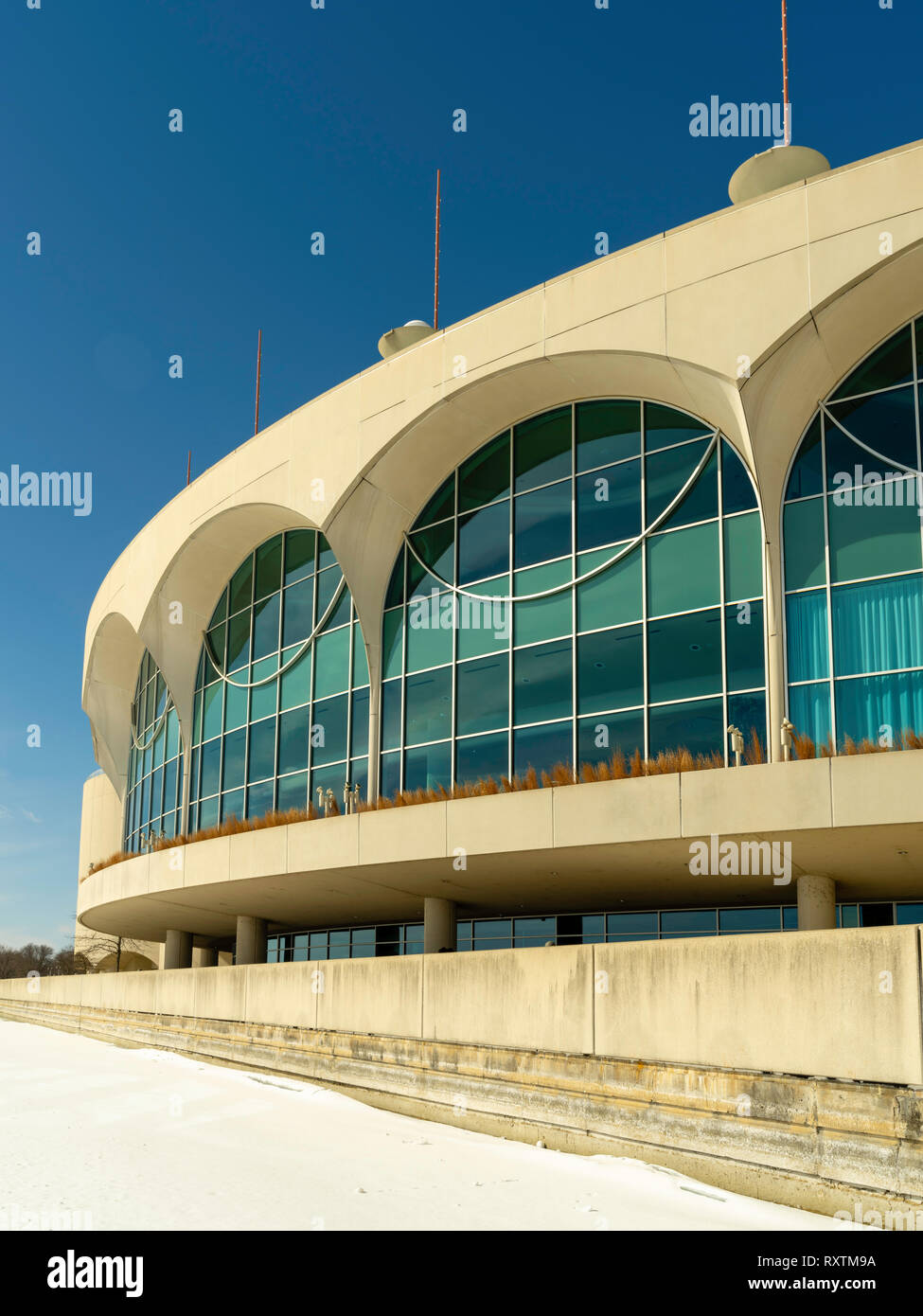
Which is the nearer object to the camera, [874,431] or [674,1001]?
[674,1001]

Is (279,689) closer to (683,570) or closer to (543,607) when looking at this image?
(543,607)

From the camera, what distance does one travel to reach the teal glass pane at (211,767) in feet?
93.1

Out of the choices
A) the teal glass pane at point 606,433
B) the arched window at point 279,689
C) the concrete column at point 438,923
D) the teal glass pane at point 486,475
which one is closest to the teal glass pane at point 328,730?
the arched window at point 279,689

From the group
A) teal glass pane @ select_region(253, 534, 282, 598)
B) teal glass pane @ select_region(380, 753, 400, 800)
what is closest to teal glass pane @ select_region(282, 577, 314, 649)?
teal glass pane @ select_region(253, 534, 282, 598)

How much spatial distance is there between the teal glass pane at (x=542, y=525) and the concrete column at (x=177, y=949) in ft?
62.0

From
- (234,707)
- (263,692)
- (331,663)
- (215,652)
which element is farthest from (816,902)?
(215,652)

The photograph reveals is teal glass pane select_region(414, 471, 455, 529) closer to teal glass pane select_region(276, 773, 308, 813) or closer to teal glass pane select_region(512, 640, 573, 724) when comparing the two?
teal glass pane select_region(512, 640, 573, 724)

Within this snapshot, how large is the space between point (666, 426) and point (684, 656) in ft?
13.7

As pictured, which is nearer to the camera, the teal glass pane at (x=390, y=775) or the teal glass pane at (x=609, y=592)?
the teal glass pane at (x=609, y=592)

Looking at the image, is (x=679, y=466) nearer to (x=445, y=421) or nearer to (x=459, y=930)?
A: (x=445, y=421)

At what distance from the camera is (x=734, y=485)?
1862cm

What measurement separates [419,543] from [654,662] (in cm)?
644

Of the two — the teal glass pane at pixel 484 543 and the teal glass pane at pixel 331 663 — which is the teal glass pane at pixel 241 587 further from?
the teal glass pane at pixel 484 543

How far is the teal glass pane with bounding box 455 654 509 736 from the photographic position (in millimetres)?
21031
